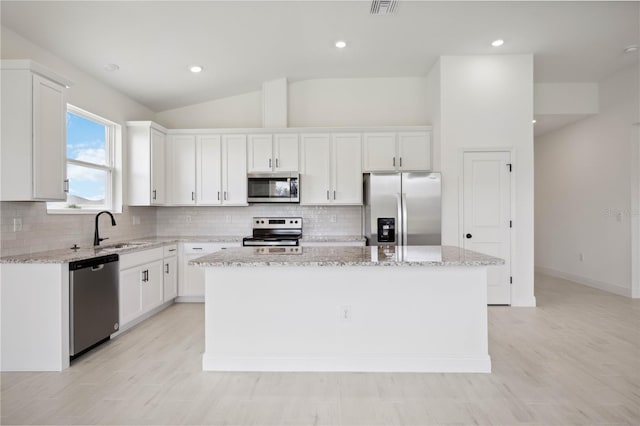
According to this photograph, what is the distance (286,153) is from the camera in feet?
16.7

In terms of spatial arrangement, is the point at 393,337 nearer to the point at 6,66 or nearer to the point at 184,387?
the point at 184,387

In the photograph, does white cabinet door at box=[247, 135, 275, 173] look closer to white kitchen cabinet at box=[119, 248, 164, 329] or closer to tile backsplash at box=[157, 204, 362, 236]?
tile backsplash at box=[157, 204, 362, 236]

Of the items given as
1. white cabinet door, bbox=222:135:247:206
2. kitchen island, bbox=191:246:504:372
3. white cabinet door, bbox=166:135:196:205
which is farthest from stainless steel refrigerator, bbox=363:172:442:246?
white cabinet door, bbox=166:135:196:205

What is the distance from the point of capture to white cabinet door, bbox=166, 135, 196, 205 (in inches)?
204

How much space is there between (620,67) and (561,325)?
12.7 ft

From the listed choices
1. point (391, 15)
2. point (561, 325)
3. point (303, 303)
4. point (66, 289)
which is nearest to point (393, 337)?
point (303, 303)

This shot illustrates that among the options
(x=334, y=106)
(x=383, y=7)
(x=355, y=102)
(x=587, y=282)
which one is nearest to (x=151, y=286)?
(x=334, y=106)

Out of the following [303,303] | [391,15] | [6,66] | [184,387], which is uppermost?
[391,15]

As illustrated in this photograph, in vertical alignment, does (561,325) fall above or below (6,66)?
below

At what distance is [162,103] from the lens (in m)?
5.28

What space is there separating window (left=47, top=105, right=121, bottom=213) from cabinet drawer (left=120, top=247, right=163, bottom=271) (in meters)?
0.80

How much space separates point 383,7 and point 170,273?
4.02 m

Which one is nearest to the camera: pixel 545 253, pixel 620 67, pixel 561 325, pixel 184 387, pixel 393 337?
pixel 184 387

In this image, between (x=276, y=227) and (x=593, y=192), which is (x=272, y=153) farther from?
(x=593, y=192)
